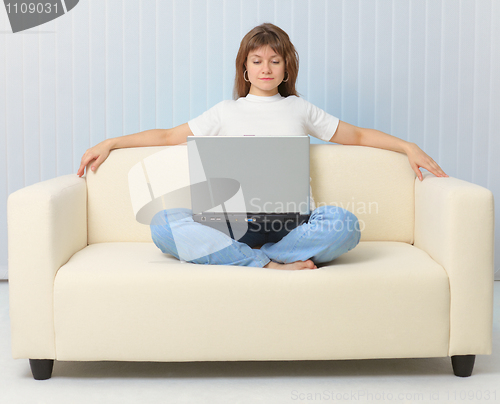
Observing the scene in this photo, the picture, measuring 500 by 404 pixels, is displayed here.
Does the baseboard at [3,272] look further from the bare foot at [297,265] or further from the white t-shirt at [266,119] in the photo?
the bare foot at [297,265]

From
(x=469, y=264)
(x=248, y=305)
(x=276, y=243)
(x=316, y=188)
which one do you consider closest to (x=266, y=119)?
(x=316, y=188)

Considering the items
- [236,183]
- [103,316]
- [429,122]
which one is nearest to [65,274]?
[103,316]

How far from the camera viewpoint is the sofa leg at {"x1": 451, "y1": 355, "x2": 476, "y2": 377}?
1.48 meters

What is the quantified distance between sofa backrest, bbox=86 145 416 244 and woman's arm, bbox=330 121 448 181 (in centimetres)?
3

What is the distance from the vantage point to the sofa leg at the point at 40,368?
1.48 metres

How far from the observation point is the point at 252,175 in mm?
1514

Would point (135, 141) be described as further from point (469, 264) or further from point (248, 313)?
point (469, 264)

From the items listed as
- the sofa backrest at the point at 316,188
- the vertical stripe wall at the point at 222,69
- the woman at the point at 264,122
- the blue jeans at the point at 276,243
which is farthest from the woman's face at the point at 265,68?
the vertical stripe wall at the point at 222,69

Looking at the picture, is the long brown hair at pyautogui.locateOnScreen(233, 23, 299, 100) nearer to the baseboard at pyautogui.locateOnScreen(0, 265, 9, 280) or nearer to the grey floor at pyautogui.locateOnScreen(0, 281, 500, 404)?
the grey floor at pyautogui.locateOnScreen(0, 281, 500, 404)

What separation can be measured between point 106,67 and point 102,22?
23 centimetres

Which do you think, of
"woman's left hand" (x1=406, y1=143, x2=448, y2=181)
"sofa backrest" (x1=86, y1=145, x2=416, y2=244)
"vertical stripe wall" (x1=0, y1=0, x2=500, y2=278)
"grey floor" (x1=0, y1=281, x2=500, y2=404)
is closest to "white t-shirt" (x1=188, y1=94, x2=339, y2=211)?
"sofa backrest" (x1=86, y1=145, x2=416, y2=244)

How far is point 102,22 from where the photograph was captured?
2.58 metres

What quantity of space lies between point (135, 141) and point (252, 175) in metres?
0.62

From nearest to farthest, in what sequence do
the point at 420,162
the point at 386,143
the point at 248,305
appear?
the point at 248,305, the point at 420,162, the point at 386,143
